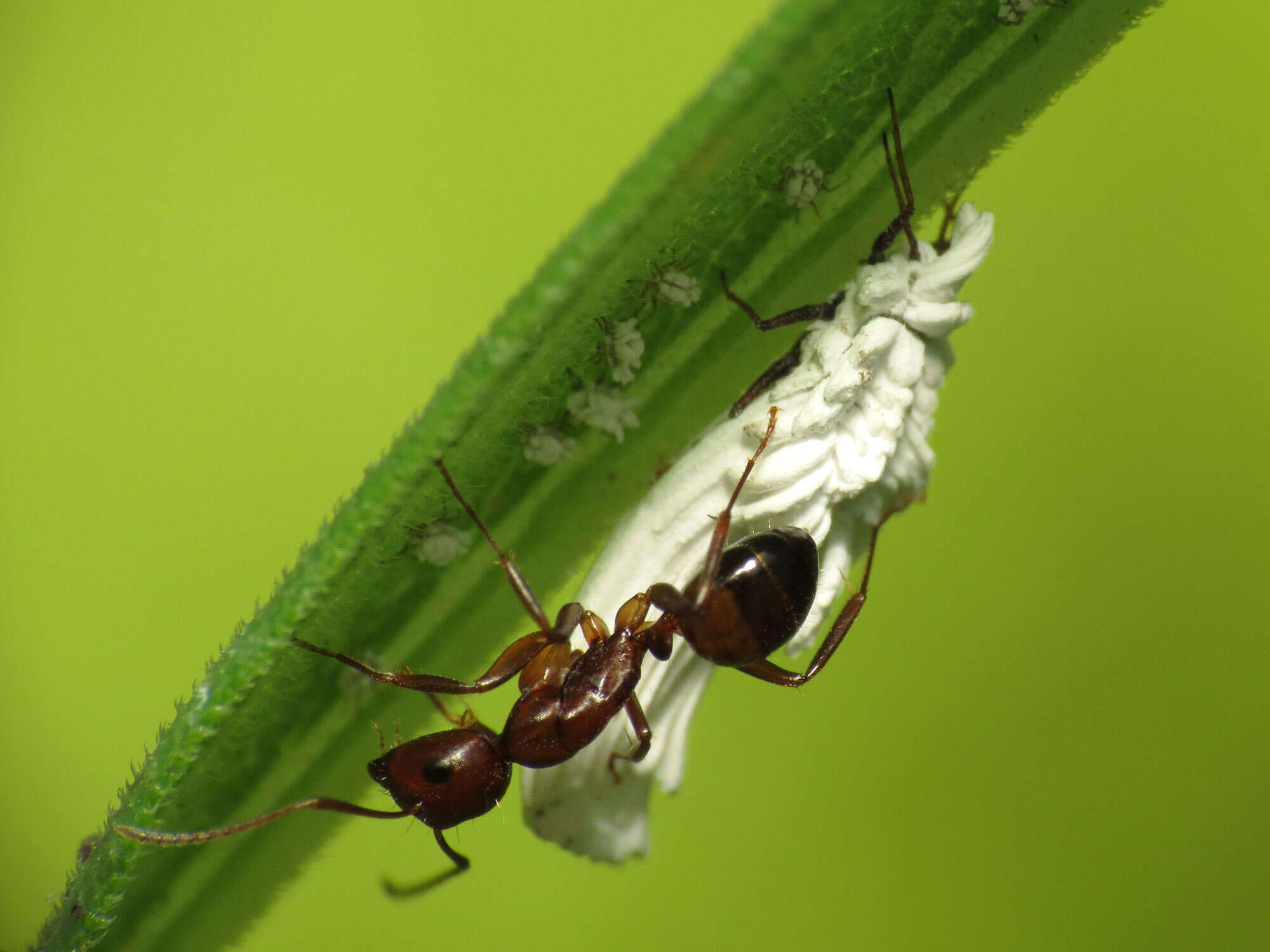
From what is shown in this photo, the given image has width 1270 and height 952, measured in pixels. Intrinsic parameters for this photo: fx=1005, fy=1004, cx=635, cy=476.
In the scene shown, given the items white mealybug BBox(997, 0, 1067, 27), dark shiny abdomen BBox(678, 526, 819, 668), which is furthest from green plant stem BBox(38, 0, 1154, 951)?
dark shiny abdomen BBox(678, 526, 819, 668)

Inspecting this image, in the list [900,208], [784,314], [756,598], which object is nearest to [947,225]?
[900,208]

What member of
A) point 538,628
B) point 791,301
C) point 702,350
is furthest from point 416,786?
point 791,301

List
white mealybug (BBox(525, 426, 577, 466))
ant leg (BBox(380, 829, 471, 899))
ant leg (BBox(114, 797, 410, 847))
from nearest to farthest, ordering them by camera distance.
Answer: ant leg (BBox(114, 797, 410, 847)), white mealybug (BBox(525, 426, 577, 466)), ant leg (BBox(380, 829, 471, 899))

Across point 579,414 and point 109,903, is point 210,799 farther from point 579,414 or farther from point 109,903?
point 579,414

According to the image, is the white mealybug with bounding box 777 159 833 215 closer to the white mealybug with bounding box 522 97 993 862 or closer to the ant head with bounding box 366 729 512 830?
the white mealybug with bounding box 522 97 993 862

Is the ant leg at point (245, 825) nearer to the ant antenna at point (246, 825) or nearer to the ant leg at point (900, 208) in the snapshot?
the ant antenna at point (246, 825)

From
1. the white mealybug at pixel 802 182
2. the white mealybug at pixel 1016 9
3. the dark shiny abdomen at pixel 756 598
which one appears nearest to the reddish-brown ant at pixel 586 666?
the dark shiny abdomen at pixel 756 598

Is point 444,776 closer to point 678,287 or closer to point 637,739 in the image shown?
point 637,739
